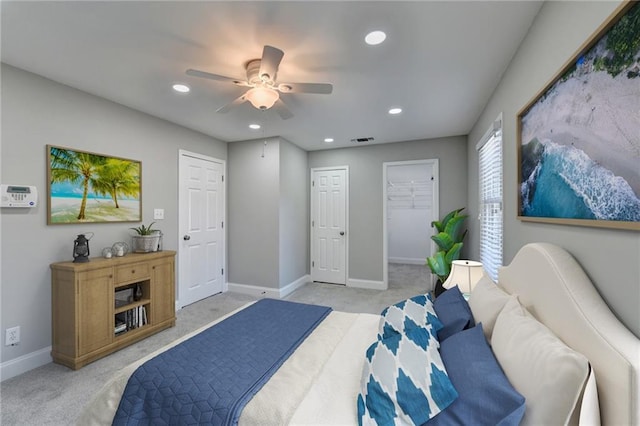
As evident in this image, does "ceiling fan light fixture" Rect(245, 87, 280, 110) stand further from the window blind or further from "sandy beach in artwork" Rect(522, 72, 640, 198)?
the window blind

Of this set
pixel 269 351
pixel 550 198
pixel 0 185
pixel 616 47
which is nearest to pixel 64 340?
pixel 0 185

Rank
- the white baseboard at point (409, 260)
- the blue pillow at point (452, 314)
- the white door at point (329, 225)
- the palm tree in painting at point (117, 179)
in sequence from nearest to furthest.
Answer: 1. the blue pillow at point (452, 314)
2. the palm tree in painting at point (117, 179)
3. the white door at point (329, 225)
4. the white baseboard at point (409, 260)

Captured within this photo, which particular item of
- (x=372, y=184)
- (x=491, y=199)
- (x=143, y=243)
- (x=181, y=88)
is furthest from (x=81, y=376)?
(x=372, y=184)

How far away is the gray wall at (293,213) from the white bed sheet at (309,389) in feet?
8.80

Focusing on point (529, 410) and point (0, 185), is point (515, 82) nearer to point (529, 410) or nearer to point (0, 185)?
point (529, 410)

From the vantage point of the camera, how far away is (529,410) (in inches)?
32.6

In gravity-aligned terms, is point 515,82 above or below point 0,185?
above

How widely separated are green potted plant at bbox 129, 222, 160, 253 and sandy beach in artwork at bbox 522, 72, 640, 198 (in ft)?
11.8

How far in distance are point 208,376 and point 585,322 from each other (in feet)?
5.03

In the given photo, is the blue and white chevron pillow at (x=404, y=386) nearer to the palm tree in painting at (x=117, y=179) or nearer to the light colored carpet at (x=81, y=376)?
the light colored carpet at (x=81, y=376)

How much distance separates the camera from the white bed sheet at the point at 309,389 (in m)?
1.08

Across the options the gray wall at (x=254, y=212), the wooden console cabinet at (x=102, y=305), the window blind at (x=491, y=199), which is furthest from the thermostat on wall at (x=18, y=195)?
the window blind at (x=491, y=199)

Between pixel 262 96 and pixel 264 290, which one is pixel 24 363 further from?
pixel 262 96

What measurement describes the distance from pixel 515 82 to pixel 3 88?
400 cm
